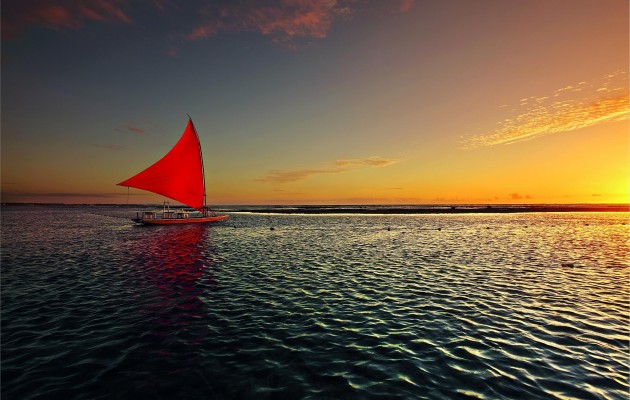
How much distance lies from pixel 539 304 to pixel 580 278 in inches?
290

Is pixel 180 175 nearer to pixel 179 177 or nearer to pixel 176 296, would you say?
pixel 179 177

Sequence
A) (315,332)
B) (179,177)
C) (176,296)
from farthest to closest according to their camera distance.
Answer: (179,177) → (176,296) → (315,332)

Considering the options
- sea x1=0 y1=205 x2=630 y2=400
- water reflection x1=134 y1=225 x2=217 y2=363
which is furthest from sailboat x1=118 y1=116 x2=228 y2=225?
sea x1=0 y1=205 x2=630 y2=400

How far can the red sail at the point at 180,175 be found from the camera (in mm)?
47562

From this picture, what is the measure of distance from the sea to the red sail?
95.3ft

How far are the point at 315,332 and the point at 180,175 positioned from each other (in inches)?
1946

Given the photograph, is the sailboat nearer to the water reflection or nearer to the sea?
the water reflection

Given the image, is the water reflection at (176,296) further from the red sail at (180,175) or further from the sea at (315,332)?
the red sail at (180,175)

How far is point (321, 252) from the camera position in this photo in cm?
2698

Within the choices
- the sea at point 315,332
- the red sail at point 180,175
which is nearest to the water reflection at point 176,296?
the sea at point 315,332

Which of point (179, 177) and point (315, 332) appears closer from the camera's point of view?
point (315, 332)

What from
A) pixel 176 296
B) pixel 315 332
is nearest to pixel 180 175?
pixel 176 296

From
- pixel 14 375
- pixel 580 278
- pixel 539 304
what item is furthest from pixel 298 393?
pixel 580 278

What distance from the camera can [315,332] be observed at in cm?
1011
